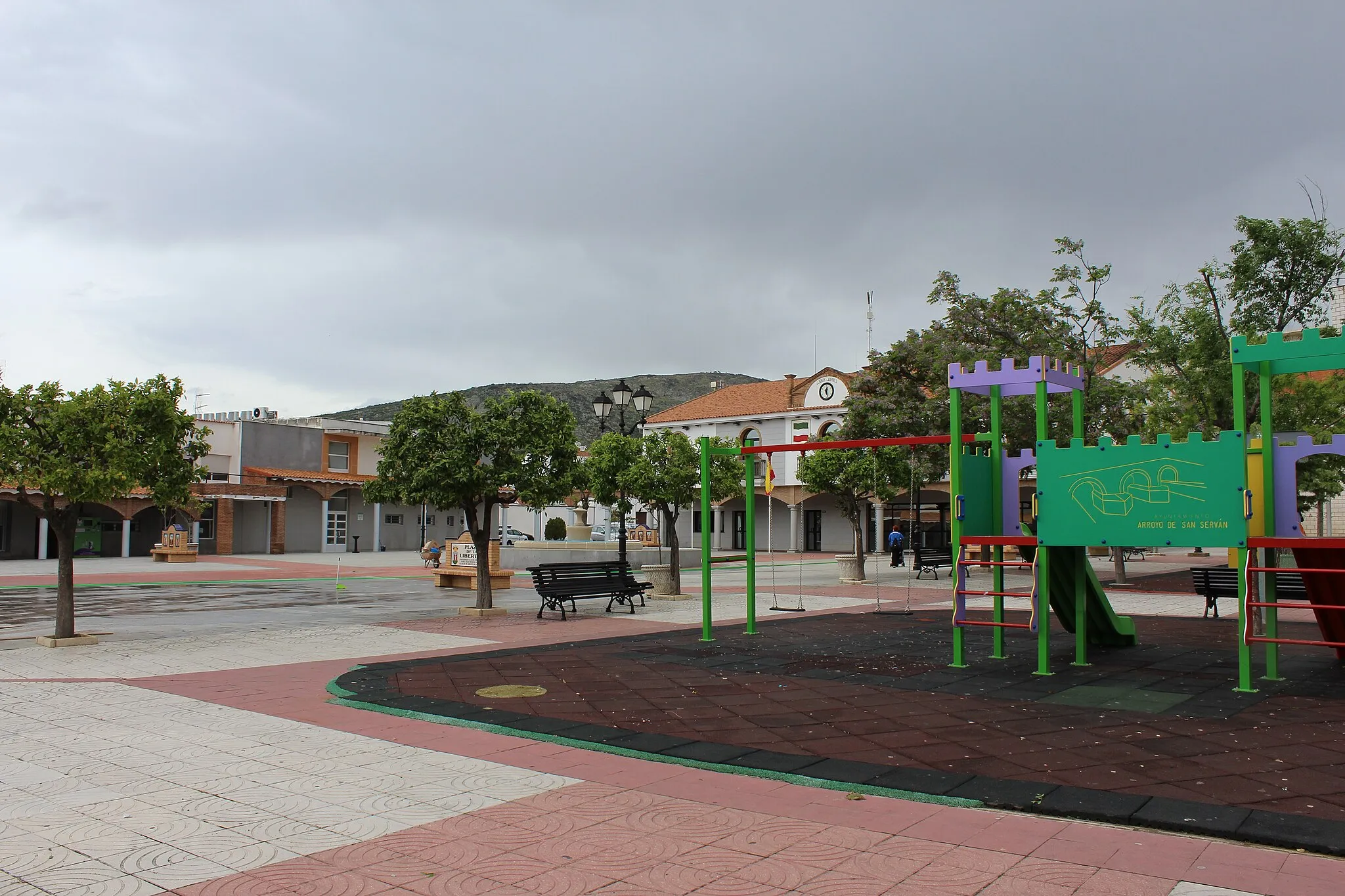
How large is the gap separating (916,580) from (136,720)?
23533mm

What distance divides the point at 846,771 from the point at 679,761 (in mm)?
1153

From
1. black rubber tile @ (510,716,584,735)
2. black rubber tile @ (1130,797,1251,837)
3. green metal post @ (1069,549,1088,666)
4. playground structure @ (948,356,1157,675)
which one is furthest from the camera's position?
green metal post @ (1069,549,1088,666)

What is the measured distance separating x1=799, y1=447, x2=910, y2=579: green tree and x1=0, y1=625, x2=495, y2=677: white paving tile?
14.9 m

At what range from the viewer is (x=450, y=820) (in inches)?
218

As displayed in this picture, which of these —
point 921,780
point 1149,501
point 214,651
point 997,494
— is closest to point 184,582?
point 214,651

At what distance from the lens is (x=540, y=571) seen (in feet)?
61.2

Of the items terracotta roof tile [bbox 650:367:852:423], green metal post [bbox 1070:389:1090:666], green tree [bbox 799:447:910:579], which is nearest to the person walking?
green tree [bbox 799:447:910:579]

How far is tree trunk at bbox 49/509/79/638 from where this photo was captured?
1338 cm

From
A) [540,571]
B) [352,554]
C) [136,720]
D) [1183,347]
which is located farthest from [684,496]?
[352,554]

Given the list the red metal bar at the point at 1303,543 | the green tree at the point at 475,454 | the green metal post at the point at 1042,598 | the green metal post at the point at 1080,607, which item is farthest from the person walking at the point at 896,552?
the red metal bar at the point at 1303,543

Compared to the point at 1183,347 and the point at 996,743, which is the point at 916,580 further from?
the point at 996,743

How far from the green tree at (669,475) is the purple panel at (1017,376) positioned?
9.91m

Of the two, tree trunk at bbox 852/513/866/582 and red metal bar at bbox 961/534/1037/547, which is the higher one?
red metal bar at bbox 961/534/1037/547

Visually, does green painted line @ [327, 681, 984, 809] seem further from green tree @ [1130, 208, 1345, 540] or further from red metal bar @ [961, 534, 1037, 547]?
green tree @ [1130, 208, 1345, 540]
